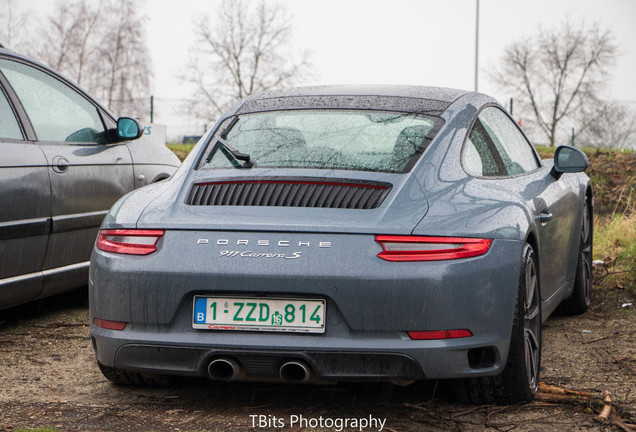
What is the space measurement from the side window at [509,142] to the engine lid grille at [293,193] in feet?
3.63

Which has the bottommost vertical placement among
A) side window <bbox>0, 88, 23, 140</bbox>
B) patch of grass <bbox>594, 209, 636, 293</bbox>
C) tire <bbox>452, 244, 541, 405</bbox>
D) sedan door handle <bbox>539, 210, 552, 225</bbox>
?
patch of grass <bbox>594, 209, 636, 293</bbox>

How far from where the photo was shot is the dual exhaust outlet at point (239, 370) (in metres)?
3.18

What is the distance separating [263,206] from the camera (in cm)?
338

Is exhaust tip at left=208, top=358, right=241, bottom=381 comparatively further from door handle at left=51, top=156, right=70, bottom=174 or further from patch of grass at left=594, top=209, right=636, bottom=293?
patch of grass at left=594, top=209, right=636, bottom=293

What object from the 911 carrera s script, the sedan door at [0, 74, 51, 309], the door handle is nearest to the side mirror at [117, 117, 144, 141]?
the door handle

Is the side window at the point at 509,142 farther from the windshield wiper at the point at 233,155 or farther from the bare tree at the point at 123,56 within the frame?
the bare tree at the point at 123,56

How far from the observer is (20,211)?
4.86m

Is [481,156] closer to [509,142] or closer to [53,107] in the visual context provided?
[509,142]

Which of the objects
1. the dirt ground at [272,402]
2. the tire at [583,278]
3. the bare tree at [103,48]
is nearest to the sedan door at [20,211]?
the dirt ground at [272,402]

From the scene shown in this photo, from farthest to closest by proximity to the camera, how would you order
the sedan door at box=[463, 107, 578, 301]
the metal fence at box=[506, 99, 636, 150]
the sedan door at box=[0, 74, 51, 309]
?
1. the metal fence at box=[506, 99, 636, 150]
2. the sedan door at box=[0, 74, 51, 309]
3. the sedan door at box=[463, 107, 578, 301]

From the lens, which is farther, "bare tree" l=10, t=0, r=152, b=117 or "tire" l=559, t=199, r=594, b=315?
"bare tree" l=10, t=0, r=152, b=117

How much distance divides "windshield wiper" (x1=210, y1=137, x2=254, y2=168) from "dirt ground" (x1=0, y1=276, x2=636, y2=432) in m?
1.05

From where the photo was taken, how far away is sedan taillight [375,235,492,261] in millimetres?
3121

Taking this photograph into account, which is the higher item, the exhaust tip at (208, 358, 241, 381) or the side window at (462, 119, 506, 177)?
the side window at (462, 119, 506, 177)
